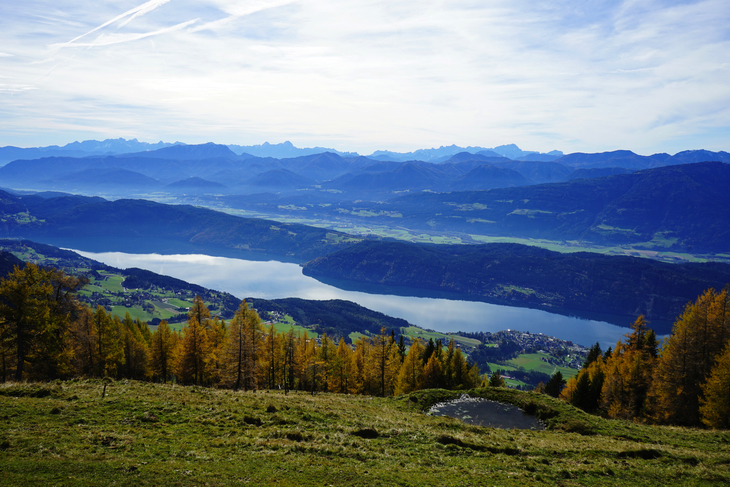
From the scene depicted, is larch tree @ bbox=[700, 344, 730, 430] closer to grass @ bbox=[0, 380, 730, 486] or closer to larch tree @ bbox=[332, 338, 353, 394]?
grass @ bbox=[0, 380, 730, 486]

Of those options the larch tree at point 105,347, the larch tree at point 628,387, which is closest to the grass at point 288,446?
the larch tree at point 628,387

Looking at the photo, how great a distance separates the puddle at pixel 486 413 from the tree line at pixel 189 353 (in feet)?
55.7

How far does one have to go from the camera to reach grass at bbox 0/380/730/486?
14866 millimetres

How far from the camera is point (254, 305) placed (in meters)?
182

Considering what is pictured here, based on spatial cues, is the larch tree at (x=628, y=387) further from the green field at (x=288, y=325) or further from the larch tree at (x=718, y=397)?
the green field at (x=288, y=325)

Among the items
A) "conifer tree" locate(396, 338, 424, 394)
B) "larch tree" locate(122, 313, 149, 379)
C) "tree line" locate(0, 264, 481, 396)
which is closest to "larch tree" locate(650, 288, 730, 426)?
"tree line" locate(0, 264, 481, 396)

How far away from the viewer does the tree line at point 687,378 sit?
102ft

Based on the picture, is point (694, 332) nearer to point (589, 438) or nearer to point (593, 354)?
point (589, 438)

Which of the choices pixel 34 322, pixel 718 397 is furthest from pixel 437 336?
pixel 34 322

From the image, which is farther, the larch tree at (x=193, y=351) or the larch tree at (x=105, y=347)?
the larch tree at (x=193, y=351)

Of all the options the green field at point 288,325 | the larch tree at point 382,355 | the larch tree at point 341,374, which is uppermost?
the larch tree at point 382,355

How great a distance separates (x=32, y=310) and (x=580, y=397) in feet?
176

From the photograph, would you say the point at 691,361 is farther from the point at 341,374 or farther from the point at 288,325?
the point at 288,325

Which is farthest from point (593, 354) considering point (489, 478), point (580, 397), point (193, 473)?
point (193, 473)
